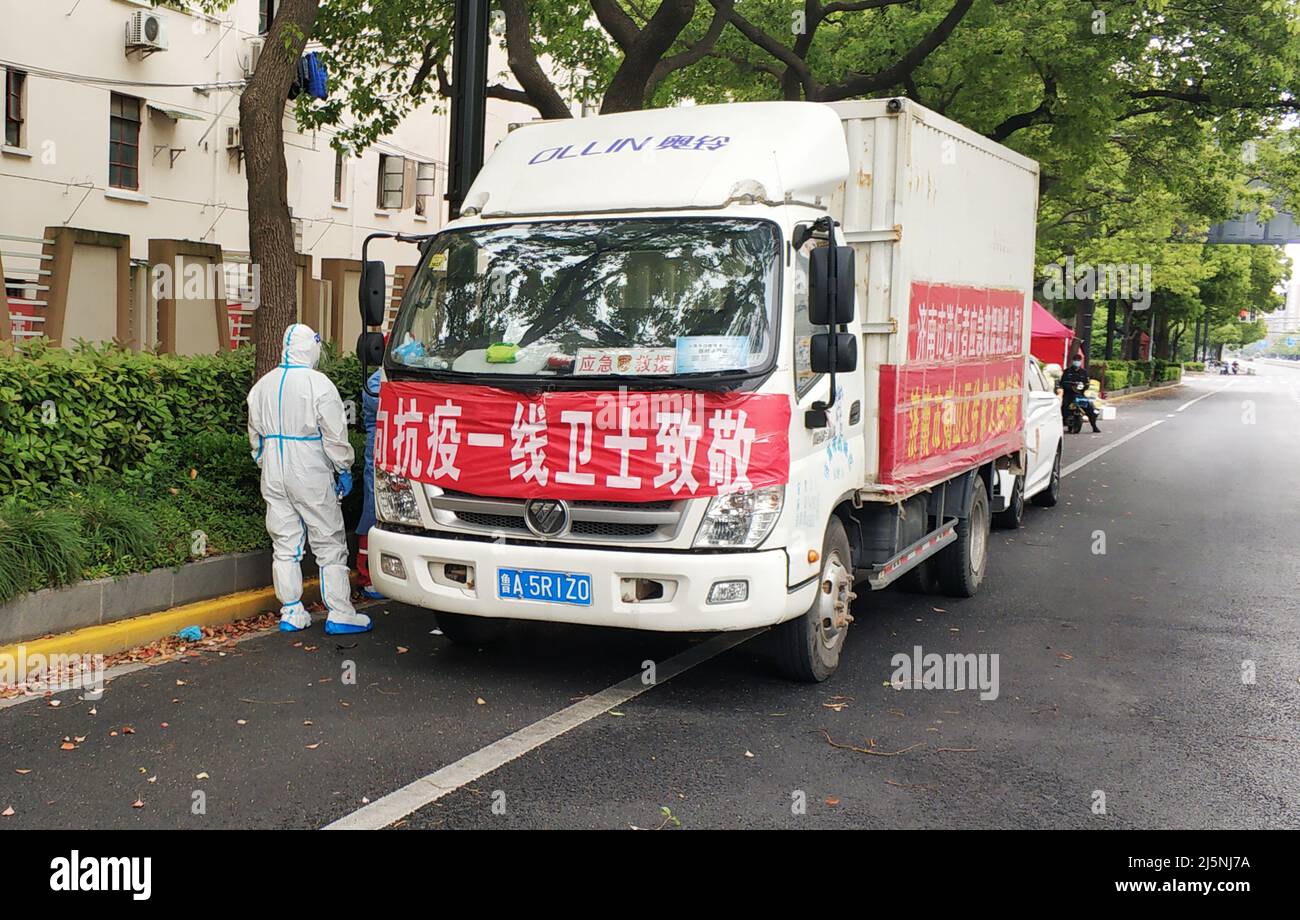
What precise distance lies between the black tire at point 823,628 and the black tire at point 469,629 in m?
1.62

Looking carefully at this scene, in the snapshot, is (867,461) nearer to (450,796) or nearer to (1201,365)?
(450,796)

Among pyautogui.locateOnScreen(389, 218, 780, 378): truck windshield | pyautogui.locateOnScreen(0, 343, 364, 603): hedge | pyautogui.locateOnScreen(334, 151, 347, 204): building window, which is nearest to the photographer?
pyautogui.locateOnScreen(389, 218, 780, 378): truck windshield

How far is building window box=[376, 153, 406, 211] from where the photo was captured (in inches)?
1232

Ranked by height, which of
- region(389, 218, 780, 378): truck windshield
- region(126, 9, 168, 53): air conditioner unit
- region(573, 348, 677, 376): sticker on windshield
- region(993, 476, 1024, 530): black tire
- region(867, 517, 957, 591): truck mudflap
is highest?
region(126, 9, 168, 53): air conditioner unit

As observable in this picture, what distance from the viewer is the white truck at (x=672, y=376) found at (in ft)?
19.2

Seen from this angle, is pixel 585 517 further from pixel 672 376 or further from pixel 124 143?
pixel 124 143

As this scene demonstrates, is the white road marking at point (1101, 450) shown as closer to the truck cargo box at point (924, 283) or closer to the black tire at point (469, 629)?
the truck cargo box at point (924, 283)

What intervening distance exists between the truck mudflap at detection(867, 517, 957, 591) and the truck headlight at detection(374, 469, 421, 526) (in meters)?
2.53

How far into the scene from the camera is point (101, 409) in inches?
312

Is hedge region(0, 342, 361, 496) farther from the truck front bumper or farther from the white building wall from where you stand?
the white building wall

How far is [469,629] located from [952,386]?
132 inches

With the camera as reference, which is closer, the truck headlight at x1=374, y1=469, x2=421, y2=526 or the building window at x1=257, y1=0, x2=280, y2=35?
the truck headlight at x1=374, y1=469, x2=421, y2=526

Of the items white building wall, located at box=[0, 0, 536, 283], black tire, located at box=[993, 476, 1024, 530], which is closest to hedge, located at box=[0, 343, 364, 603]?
black tire, located at box=[993, 476, 1024, 530]

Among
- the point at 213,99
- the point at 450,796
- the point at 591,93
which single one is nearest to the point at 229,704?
the point at 450,796
